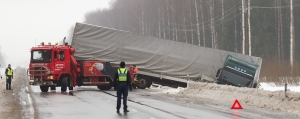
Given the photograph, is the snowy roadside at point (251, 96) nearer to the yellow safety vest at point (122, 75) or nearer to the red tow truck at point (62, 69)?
the red tow truck at point (62, 69)

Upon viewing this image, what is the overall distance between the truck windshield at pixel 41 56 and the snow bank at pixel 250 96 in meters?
7.52

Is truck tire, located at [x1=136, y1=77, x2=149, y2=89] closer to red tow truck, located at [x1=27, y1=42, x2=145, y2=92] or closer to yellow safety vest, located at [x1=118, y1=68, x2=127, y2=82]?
red tow truck, located at [x1=27, y1=42, x2=145, y2=92]

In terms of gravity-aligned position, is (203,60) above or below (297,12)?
below

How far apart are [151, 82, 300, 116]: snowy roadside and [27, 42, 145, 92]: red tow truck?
497 cm

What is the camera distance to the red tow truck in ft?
105

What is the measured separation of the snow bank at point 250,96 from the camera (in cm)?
2072

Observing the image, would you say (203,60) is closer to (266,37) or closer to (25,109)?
(25,109)

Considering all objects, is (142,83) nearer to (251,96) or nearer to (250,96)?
(250,96)

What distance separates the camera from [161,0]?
10450cm

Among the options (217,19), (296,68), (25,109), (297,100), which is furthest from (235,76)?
(217,19)

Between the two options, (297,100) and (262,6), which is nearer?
(297,100)

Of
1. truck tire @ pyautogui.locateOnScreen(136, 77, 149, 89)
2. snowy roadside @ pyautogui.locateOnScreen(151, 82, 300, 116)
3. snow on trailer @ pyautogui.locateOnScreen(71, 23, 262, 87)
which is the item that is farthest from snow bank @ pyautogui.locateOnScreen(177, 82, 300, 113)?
truck tire @ pyautogui.locateOnScreen(136, 77, 149, 89)

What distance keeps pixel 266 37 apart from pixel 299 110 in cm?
6063

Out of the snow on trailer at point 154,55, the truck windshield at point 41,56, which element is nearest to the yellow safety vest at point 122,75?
the truck windshield at point 41,56
